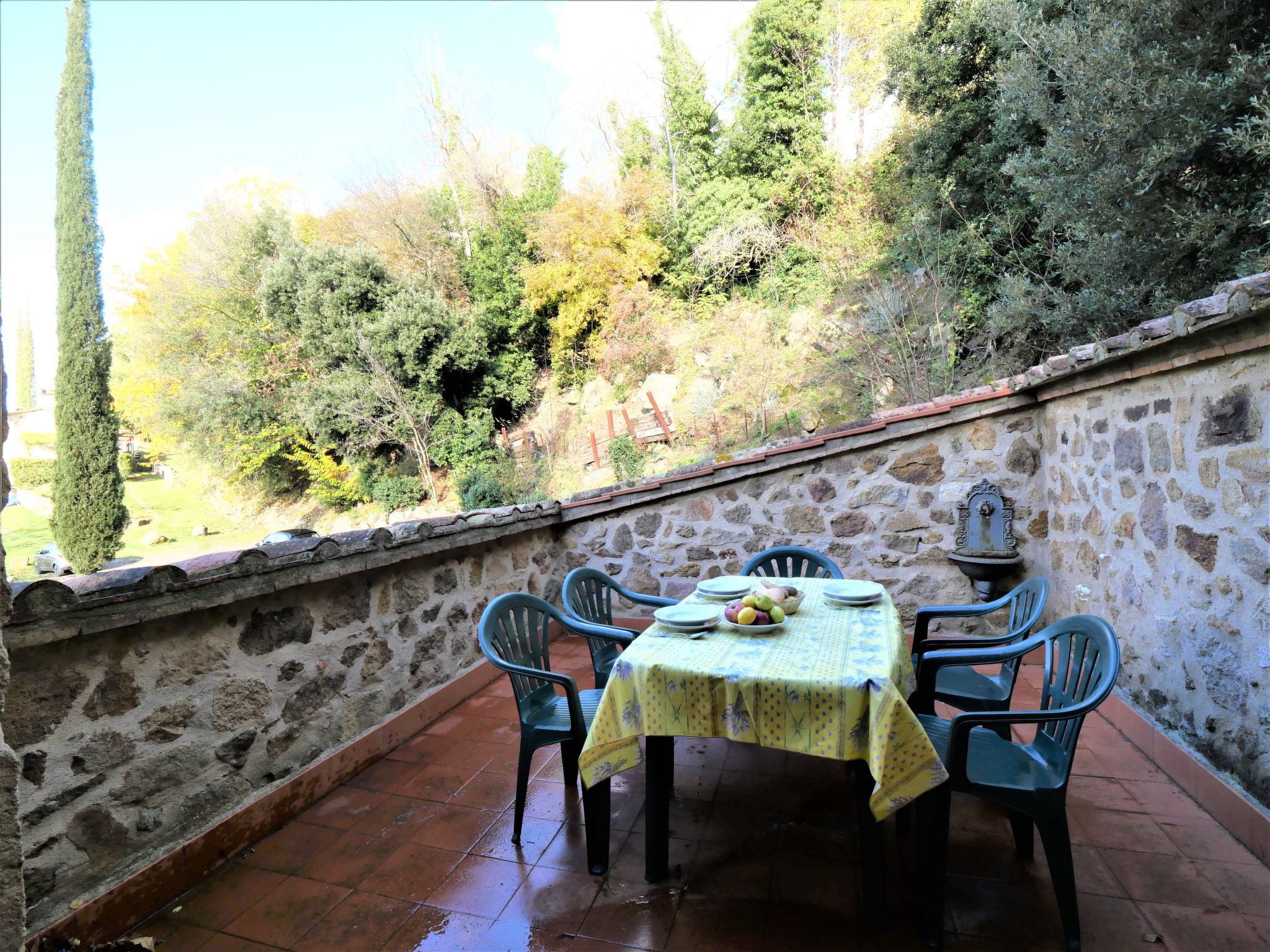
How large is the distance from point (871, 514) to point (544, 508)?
2200 mm

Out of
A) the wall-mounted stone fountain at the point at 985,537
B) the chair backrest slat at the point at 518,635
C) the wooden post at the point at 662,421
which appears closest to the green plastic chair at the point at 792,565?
the wall-mounted stone fountain at the point at 985,537

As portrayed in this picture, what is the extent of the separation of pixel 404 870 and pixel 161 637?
1115 millimetres

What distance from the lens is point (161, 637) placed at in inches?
75.2

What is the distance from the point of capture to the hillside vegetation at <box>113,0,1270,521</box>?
7.59 m

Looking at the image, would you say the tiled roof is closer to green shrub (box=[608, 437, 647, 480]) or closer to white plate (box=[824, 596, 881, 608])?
A: white plate (box=[824, 596, 881, 608])

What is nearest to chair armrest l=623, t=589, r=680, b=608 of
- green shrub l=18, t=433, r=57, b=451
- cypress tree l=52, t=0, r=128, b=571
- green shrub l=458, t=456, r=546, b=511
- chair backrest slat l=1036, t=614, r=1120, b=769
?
chair backrest slat l=1036, t=614, r=1120, b=769

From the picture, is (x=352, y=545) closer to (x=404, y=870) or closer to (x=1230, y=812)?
(x=404, y=870)

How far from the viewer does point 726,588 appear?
2.72m

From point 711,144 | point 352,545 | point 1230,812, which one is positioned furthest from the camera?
point 711,144

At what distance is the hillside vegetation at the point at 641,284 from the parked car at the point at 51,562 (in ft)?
11.9

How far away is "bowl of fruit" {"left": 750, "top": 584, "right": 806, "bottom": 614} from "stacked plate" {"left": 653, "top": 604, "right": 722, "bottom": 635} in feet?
0.60

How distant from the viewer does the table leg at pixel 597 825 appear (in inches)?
76.9

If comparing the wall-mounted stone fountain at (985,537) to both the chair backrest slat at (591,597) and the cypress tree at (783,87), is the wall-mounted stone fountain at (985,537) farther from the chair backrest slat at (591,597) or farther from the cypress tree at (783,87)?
the cypress tree at (783,87)

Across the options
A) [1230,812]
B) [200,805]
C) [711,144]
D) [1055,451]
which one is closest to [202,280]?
[711,144]
